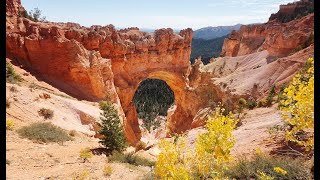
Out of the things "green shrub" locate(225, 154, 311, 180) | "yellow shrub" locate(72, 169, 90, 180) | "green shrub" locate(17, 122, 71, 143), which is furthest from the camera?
"green shrub" locate(17, 122, 71, 143)

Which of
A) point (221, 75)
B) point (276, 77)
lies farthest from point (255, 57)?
point (276, 77)

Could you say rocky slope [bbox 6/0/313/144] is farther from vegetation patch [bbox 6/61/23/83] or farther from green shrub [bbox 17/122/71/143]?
green shrub [bbox 17/122/71/143]

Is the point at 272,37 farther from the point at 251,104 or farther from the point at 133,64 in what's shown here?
the point at 133,64

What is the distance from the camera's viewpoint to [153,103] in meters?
65.0

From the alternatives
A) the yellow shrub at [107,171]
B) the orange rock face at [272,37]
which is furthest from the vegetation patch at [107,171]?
the orange rock face at [272,37]

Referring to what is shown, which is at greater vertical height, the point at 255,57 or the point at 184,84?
the point at 255,57

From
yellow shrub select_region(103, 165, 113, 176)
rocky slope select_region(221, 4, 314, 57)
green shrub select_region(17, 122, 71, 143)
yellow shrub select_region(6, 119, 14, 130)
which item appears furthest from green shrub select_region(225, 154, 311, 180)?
rocky slope select_region(221, 4, 314, 57)

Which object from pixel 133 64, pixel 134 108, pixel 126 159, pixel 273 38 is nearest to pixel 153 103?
pixel 134 108

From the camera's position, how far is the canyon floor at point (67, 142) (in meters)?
11.5

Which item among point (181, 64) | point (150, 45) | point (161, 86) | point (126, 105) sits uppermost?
point (150, 45)

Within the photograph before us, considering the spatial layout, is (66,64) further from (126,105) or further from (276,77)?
(276,77)

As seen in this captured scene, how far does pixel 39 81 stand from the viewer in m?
24.6

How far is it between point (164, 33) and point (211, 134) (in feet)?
131

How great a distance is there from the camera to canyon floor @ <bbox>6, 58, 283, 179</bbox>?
11.5 meters
